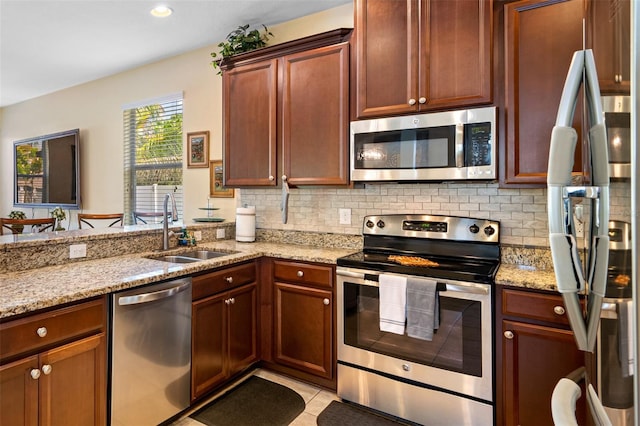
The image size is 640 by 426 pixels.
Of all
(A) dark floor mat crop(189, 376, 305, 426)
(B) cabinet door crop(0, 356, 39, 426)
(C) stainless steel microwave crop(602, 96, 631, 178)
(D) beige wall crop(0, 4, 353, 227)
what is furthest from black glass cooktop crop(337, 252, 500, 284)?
(D) beige wall crop(0, 4, 353, 227)

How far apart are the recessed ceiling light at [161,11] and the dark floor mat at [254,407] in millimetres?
2972

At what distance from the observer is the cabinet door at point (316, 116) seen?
97.7 inches

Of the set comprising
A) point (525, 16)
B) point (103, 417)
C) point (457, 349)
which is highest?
point (525, 16)

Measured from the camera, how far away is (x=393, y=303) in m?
2.01

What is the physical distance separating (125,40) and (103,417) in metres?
3.36

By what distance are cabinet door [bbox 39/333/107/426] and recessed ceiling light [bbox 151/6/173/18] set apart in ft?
8.44

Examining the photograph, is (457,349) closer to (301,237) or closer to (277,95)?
(301,237)

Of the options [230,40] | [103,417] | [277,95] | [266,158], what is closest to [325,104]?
[277,95]

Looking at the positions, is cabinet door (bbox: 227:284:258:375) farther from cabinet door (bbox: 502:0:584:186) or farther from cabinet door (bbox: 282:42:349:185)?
cabinet door (bbox: 502:0:584:186)

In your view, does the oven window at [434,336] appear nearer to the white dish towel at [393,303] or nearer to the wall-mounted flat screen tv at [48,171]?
the white dish towel at [393,303]

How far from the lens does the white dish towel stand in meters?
1.98

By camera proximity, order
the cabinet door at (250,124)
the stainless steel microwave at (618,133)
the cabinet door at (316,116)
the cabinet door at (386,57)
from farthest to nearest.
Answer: the cabinet door at (250,124)
the cabinet door at (316,116)
the cabinet door at (386,57)
the stainless steel microwave at (618,133)

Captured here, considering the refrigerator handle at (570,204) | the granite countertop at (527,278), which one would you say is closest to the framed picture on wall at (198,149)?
the granite countertop at (527,278)

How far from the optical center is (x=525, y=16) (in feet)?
6.35
